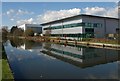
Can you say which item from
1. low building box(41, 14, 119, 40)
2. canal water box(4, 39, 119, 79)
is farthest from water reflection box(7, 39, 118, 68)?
low building box(41, 14, 119, 40)

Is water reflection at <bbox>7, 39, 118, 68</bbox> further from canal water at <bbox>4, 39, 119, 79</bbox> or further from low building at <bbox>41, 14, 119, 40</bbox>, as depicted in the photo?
low building at <bbox>41, 14, 119, 40</bbox>

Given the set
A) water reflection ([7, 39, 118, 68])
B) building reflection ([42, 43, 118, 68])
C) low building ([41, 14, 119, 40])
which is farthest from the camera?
low building ([41, 14, 119, 40])

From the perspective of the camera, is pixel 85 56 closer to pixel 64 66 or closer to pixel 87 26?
pixel 64 66

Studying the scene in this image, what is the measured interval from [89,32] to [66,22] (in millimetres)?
8753

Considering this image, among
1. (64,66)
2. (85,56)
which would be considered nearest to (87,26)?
(85,56)

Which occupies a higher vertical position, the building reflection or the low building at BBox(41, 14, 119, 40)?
the low building at BBox(41, 14, 119, 40)

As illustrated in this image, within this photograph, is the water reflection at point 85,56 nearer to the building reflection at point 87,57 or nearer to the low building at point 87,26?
the building reflection at point 87,57

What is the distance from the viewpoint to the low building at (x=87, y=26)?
44844mm

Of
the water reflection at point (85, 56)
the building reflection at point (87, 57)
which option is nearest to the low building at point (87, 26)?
the water reflection at point (85, 56)

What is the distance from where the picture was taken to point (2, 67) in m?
9.95

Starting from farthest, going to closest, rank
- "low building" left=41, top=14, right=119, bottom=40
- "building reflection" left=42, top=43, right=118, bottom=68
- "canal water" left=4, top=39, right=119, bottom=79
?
"low building" left=41, top=14, right=119, bottom=40 < "building reflection" left=42, top=43, right=118, bottom=68 < "canal water" left=4, top=39, right=119, bottom=79

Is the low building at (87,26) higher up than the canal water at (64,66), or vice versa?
the low building at (87,26)

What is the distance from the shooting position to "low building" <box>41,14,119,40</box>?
4484 centimetres

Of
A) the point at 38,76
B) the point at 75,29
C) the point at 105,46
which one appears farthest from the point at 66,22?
the point at 38,76
